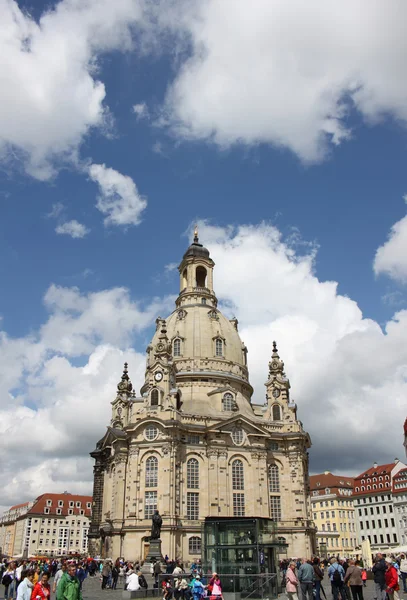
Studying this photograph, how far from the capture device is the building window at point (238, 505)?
58066mm

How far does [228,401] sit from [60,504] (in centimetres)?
6877

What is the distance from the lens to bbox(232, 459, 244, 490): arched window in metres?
59.5

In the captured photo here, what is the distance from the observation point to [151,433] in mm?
57625

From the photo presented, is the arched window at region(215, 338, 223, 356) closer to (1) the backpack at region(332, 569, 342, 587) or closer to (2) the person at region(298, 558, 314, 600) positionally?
(1) the backpack at region(332, 569, 342, 587)

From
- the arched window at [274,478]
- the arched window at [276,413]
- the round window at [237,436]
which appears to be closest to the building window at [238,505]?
the arched window at [274,478]

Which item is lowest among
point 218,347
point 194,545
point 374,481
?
point 194,545

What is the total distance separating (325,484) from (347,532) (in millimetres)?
9414

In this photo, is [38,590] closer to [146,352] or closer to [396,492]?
[146,352]

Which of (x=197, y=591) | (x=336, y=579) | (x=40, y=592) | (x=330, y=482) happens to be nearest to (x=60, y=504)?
(x=330, y=482)

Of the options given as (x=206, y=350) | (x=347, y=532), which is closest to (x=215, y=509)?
(x=206, y=350)

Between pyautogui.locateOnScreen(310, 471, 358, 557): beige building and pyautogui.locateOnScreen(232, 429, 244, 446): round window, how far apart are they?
43.5 metres

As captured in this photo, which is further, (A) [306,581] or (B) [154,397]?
(B) [154,397]

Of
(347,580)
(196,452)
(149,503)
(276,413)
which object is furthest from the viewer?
(276,413)

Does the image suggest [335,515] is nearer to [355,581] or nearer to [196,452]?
[196,452]
